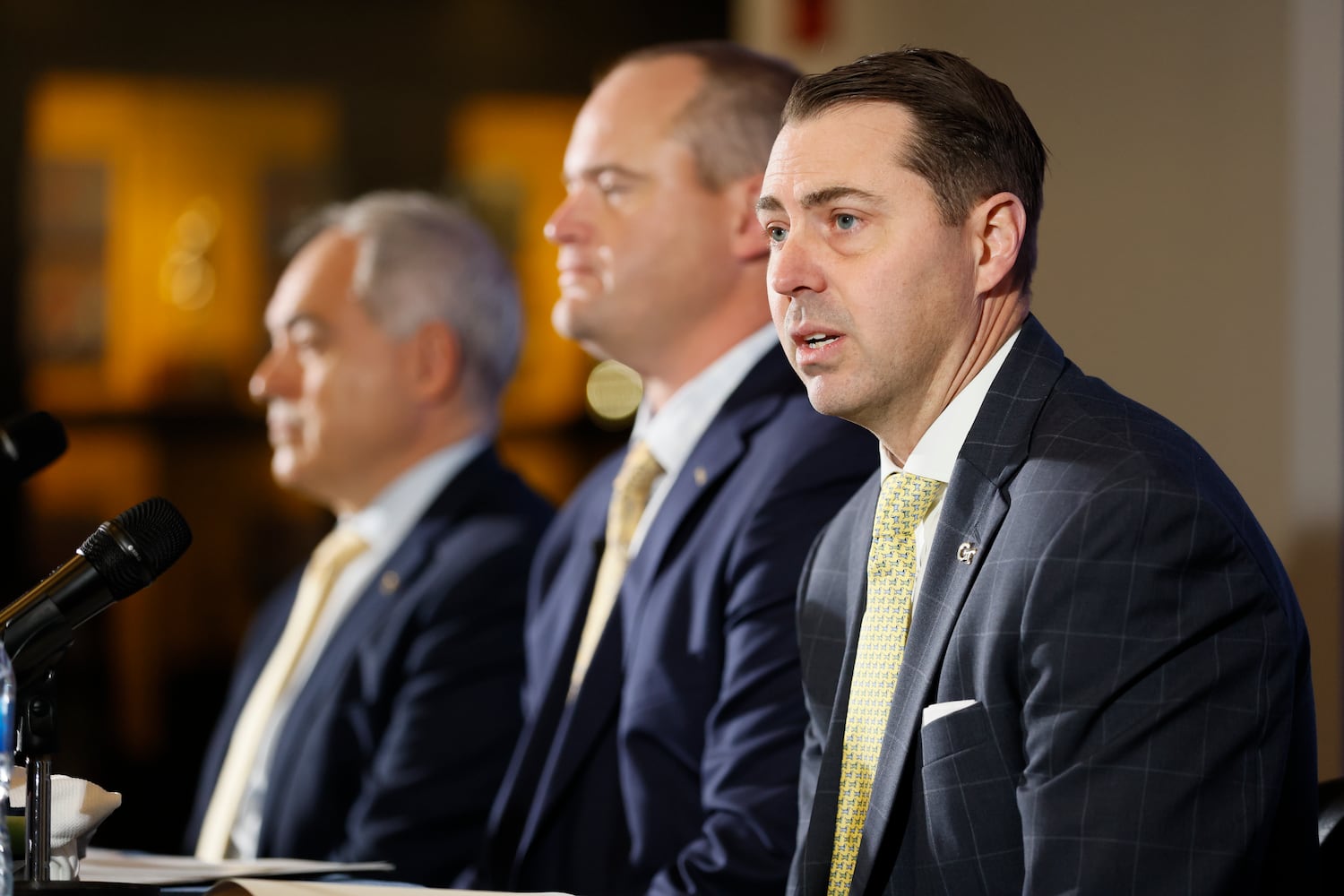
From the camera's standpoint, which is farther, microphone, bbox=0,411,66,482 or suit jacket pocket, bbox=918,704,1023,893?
microphone, bbox=0,411,66,482

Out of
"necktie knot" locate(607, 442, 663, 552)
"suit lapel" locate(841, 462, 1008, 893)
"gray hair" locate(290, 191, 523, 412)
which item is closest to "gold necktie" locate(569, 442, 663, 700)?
"necktie knot" locate(607, 442, 663, 552)

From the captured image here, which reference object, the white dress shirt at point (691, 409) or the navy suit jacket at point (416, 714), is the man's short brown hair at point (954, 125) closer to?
the white dress shirt at point (691, 409)

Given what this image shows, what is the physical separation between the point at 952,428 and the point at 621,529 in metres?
0.87

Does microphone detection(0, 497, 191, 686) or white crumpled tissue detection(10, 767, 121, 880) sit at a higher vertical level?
microphone detection(0, 497, 191, 686)

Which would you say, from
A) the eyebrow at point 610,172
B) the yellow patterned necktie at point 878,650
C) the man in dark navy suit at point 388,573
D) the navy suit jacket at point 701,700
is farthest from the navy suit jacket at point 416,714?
the yellow patterned necktie at point 878,650

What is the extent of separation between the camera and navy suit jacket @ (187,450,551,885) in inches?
92.9

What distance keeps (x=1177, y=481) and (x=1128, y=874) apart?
12.1 inches

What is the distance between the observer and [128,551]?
4.40ft

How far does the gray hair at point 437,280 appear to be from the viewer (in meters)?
2.89

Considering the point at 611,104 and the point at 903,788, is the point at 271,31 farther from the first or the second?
the point at 903,788

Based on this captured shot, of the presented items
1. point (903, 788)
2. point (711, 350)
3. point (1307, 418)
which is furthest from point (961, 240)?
point (1307, 418)

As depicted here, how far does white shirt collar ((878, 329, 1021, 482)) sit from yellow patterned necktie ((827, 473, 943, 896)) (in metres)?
0.01

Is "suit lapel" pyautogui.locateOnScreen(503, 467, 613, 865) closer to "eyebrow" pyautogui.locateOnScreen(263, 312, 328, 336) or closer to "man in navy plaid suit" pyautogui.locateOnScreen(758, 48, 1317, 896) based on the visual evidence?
"man in navy plaid suit" pyautogui.locateOnScreen(758, 48, 1317, 896)

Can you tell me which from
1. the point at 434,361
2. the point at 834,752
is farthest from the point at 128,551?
the point at 434,361
